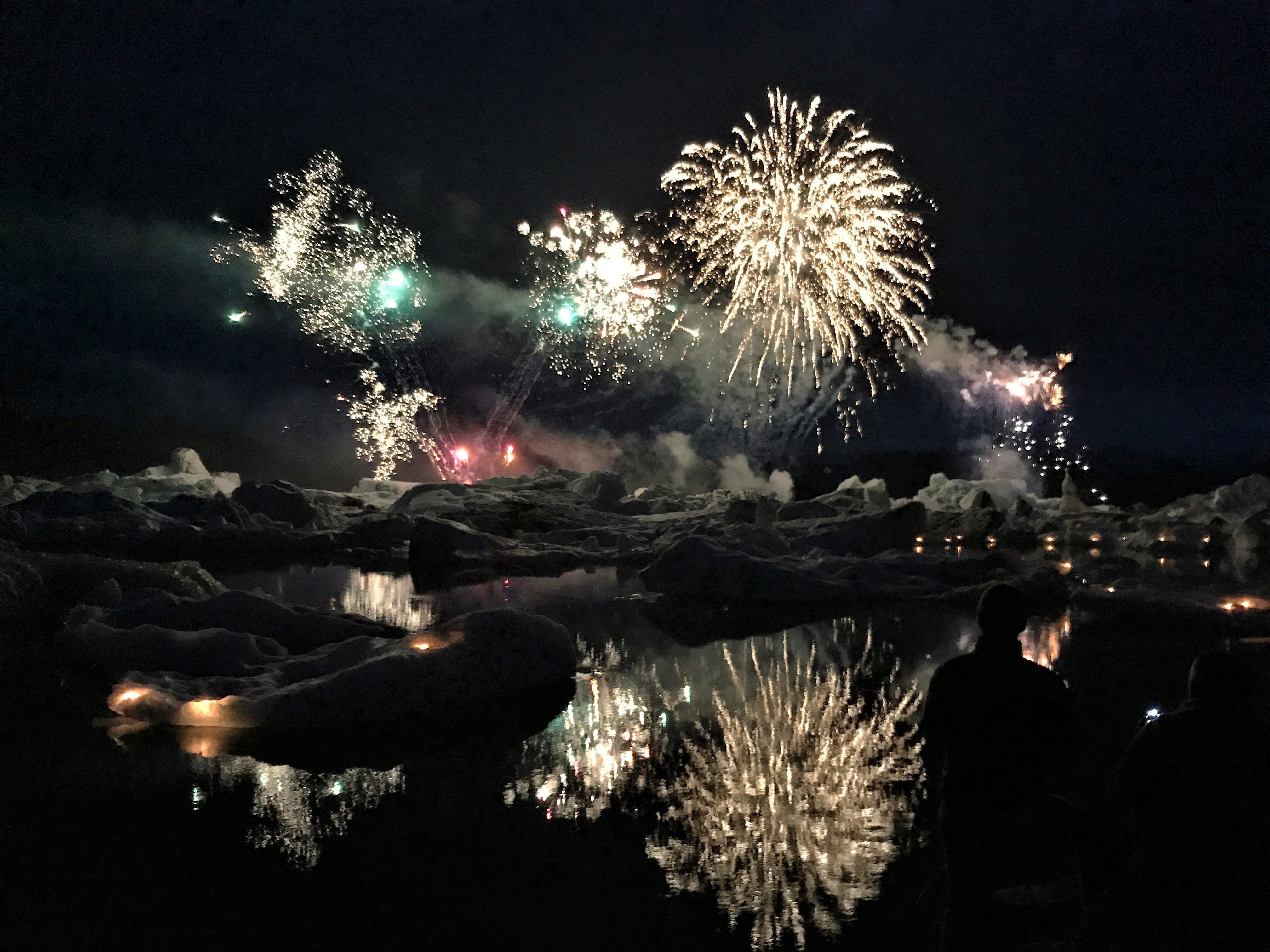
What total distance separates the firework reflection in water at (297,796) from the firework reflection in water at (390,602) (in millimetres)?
5920

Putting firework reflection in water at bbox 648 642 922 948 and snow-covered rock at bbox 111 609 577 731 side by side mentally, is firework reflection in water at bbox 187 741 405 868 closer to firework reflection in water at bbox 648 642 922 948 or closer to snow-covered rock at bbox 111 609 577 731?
snow-covered rock at bbox 111 609 577 731

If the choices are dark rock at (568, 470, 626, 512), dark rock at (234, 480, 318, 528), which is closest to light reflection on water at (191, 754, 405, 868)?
dark rock at (234, 480, 318, 528)

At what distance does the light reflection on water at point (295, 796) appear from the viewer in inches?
238

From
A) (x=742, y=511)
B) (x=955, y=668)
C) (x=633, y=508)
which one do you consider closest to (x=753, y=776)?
(x=955, y=668)

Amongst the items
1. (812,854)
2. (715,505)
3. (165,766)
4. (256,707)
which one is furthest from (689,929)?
(715,505)

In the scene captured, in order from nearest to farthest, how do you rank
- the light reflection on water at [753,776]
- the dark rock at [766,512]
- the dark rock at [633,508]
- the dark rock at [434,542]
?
the light reflection on water at [753,776], the dark rock at [434,542], the dark rock at [766,512], the dark rock at [633,508]

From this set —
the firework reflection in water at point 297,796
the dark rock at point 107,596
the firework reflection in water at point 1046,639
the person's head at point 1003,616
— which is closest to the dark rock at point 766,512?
the firework reflection in water at point 1046,639

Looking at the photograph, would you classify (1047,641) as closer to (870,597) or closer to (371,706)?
(870,597)

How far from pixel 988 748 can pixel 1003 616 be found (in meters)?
0.65

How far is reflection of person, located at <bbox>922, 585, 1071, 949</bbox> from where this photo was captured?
391 cm

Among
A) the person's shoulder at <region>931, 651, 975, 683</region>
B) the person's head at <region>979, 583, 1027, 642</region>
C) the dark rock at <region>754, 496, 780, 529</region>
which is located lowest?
the person's shoulder at <region>931, 651, 975, 683</region>

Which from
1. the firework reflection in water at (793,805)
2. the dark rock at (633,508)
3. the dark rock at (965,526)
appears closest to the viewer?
the firework reflection in water at (793,805)

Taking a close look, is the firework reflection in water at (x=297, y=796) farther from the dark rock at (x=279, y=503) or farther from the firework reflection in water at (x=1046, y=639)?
the dark rock at (x=279, y=503)

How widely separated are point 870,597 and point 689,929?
17.4 m
